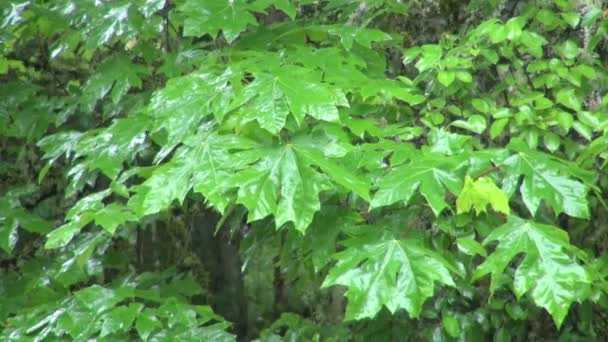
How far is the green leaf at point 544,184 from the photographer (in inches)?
73.4

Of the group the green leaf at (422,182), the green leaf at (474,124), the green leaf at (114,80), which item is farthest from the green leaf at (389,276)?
the green leaf at (114,80)

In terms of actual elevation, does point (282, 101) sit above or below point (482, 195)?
above

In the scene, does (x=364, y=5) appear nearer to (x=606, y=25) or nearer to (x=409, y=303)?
(x=606, y=25)

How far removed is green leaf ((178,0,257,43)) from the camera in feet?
7.30

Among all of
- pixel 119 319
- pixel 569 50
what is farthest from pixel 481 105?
pixel 119 319

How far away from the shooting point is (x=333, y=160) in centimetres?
186

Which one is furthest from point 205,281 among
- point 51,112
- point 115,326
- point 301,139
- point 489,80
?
point 301,139

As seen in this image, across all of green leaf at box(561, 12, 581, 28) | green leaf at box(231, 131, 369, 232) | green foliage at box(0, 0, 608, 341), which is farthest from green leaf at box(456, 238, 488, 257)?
green leaf at box(561, 12, 581, 28)

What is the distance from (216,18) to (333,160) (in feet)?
2.20

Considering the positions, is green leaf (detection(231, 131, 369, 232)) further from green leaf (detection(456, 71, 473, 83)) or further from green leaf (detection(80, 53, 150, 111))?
green leaf (detection(80, 53, 150, 111))

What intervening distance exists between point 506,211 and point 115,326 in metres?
1.24

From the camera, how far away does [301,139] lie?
188cm

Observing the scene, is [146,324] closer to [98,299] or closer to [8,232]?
[98,299]

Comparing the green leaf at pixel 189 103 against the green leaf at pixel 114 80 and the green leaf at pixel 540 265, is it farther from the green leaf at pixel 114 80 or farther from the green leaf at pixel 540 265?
the green leaf at pixel 540 265
